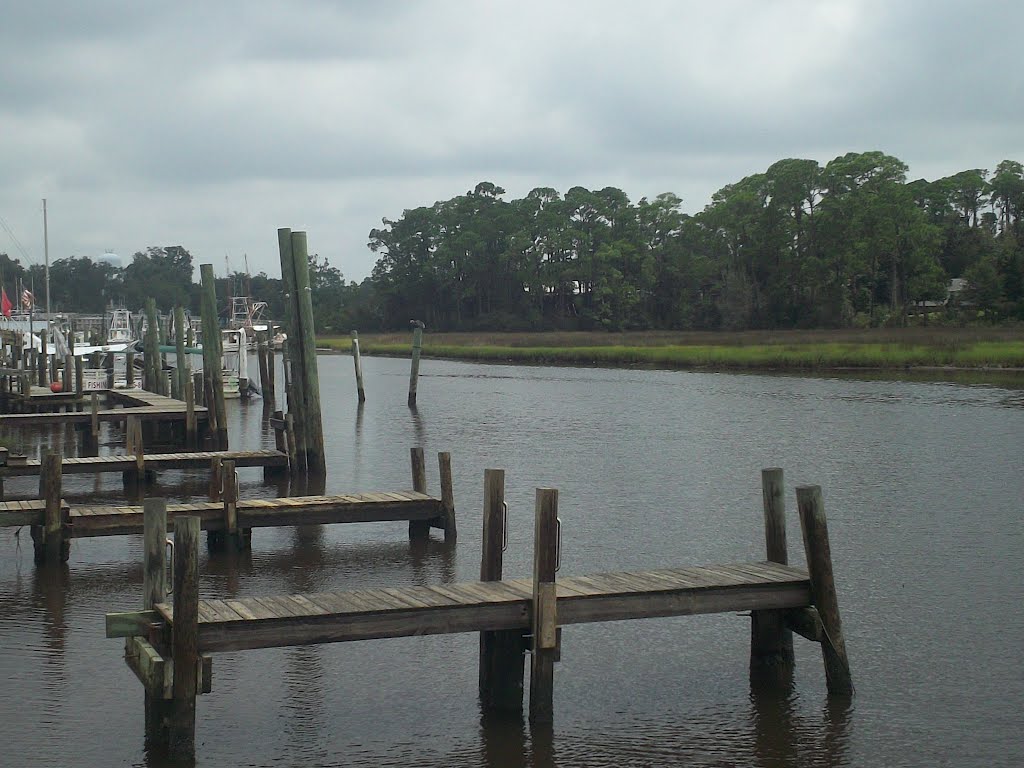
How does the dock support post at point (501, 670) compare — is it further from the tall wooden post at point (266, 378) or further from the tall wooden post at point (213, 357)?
the tall wooden post at point (266, 378)

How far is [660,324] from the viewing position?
10238 centimetres

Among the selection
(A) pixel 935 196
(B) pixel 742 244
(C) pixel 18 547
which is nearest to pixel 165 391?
(C) pixel 18 547

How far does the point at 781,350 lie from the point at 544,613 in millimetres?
51651

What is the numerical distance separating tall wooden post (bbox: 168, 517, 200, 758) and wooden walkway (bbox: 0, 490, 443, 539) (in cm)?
572

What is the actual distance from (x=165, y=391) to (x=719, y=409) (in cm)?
1655

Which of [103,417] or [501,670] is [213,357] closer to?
[103,417]

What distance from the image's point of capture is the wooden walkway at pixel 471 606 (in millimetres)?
8961

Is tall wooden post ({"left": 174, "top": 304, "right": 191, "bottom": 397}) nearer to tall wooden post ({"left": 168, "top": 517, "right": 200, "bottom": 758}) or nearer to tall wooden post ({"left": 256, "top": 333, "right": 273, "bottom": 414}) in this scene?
tall wooden post ({"left": 256, "top": 333, "right": 273, "bottom": 414})

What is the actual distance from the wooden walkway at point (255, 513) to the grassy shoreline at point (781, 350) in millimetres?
39335

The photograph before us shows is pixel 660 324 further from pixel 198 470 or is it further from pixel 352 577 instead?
pixel 352 577

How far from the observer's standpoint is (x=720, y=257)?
320 feet

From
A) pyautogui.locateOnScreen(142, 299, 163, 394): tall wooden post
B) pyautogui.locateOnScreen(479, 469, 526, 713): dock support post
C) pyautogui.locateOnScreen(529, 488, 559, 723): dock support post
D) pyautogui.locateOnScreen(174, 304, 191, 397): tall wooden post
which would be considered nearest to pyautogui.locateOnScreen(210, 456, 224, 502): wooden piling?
pyautogui.locateOnScreen(479, 469, 526, 713): dock support post

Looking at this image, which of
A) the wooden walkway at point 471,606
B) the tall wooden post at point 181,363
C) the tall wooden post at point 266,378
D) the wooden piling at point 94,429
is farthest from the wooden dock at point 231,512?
the tall wooden post at point 266,378

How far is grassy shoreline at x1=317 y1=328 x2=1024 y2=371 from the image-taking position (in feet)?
173
